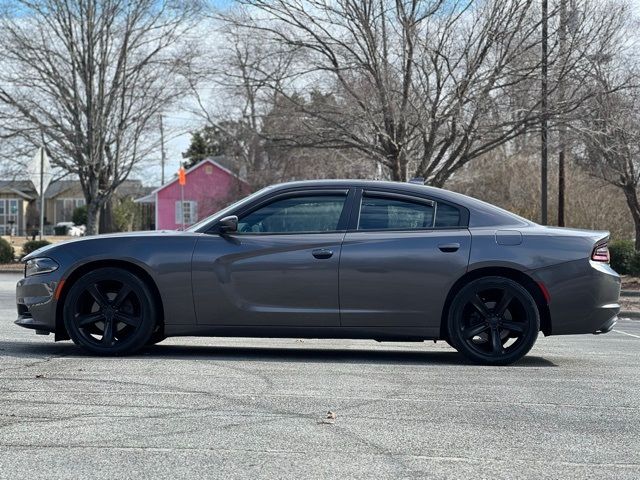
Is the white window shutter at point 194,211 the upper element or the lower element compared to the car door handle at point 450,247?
upper

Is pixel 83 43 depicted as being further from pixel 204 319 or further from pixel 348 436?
pixel 348 436

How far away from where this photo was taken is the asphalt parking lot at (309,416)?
437 cm

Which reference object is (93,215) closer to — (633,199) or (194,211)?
(633,199)

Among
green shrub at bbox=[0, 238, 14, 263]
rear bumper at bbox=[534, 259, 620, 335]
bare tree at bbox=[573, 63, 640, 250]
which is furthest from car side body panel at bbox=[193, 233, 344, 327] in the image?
green shrub at bbox=[0, 238, 14, 263]

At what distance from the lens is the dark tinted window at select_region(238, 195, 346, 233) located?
25.3 feet

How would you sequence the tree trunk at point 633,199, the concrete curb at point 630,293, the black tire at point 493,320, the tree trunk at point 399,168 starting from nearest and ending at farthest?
1. the black tire at point 493,320
2. the concrete curb at point 630,293
3. the tree trunk at point 399,168
4. the tree trunk at point 633,199

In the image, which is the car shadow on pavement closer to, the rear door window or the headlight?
the headlight

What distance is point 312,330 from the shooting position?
755cm

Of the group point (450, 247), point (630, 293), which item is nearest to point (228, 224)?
point (450, 247)

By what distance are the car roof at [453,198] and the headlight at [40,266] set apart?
1.87 meters

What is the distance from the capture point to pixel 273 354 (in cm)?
807

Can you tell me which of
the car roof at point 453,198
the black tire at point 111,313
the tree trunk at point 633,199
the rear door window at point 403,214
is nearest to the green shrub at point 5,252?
the tree trunk at point 633,199

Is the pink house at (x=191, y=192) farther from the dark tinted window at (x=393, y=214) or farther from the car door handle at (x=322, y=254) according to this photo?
the car door handle at (x=322, y=254)

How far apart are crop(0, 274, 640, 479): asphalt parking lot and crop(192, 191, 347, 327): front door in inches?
14.4
